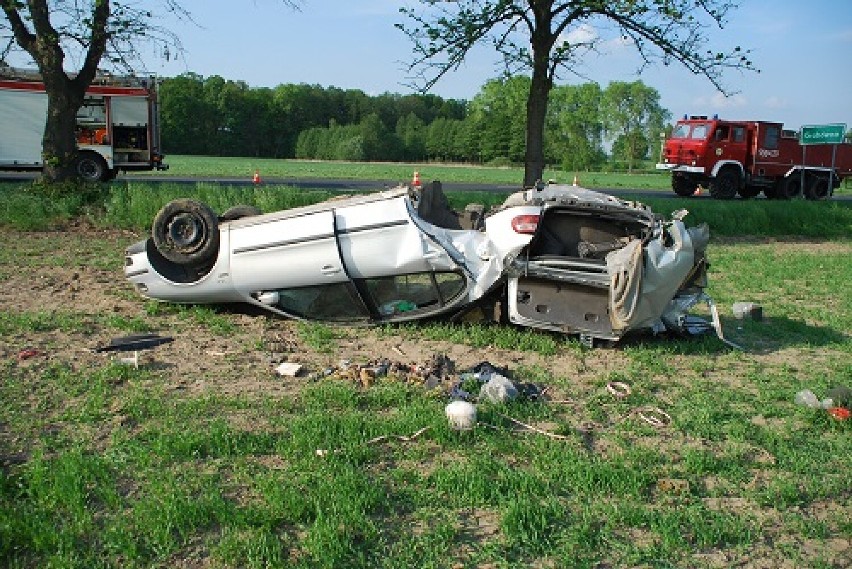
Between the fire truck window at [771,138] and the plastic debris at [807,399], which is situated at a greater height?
the fire truck window at [771,138]

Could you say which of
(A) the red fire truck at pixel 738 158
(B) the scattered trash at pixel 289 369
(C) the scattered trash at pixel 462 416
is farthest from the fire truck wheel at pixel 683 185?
(C) the scattered trash at pixel 462 416

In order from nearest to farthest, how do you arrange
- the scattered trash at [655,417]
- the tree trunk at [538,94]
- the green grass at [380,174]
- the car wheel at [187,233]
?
the scattered trash at [655,417]
the car wheel at [187,233]
the tree trunk at [538,94]
the green grass at [380,174]

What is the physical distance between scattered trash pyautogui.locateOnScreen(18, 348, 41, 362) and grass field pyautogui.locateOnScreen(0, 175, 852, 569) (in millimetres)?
38

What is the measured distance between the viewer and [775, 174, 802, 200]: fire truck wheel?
27000 millimetres

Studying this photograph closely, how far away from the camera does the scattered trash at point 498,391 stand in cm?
460

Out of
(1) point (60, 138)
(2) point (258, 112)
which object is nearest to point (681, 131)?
(1) point (60, 138)

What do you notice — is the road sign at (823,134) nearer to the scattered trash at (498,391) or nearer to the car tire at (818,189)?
the car tire at (818,189)

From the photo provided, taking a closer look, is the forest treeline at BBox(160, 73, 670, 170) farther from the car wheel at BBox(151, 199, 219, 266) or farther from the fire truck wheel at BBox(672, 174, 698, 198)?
the car wheel at BBox(151, 199, 219, 266)

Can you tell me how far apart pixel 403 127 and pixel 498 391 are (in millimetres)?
91408

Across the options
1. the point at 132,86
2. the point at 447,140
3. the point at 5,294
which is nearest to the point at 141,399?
the point at 5,294

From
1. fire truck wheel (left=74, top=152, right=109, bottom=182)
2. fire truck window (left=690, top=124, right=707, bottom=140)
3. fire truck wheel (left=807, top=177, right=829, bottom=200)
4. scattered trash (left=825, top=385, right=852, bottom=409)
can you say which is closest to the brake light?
scattered trash (left=825, top=385, right=852, bottom=409)

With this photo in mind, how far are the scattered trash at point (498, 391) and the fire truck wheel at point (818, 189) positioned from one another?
26.8 metres

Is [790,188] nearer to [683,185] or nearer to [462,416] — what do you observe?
[683,185]

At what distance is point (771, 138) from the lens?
26.2 m
